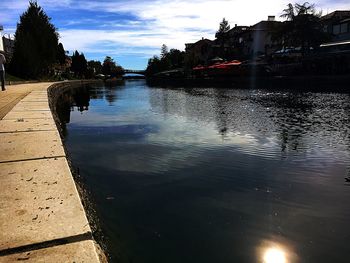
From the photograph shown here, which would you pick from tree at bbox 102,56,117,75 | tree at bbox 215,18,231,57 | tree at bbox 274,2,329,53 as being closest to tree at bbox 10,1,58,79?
tree at bbox 274,2,329,53

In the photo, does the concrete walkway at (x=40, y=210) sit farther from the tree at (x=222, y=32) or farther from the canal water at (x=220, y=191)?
the tree at (x=222, y=32)

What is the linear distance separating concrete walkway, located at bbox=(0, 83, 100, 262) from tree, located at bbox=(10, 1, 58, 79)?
1560 inches

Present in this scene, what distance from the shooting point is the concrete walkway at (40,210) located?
2.42 meters

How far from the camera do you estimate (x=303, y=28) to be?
139 feet

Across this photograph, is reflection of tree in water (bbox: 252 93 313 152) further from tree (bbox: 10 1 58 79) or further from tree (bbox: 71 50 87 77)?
tree (bbox: 71 50 87 77)

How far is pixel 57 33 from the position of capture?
170 feet

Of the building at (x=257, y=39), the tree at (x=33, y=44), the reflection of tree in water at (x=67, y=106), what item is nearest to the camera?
the reflection of tree in water at (x=67, y=106)

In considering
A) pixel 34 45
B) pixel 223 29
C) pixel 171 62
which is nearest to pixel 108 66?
pixel 171 62

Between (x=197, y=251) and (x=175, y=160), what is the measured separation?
3.73m

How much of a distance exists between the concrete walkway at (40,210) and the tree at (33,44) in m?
39.6

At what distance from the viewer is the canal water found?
3.67 metres

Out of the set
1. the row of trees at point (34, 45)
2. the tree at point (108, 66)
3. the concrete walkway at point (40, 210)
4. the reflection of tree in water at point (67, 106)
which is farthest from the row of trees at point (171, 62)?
the concrete walkway at point (40, 210)

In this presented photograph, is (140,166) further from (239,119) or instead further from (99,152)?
(239,119)

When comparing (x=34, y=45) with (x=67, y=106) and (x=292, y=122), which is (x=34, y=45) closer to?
(x=67, y=106)
